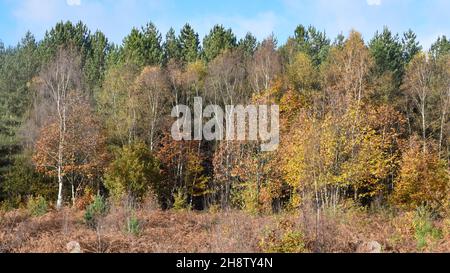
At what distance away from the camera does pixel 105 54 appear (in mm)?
44344

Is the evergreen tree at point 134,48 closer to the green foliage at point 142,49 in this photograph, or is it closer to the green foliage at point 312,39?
the green foliage at point 142,49

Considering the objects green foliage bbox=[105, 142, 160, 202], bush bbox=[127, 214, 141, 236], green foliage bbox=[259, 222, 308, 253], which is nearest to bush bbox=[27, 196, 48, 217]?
green foliage bbox=[105, 142, 160, 202]

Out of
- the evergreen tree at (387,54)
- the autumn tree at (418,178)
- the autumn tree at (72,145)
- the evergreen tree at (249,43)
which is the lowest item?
the autumn tree at (418,178)

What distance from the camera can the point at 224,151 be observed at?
27.5 m

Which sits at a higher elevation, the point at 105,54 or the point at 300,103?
the point at 105,54

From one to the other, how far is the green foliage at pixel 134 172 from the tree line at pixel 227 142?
0.08 meters

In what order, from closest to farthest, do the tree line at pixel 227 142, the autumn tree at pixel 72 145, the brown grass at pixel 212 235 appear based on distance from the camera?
the brown grass at pixel 212 235 → the tree line at pixel 227 142 → the autumn tree at pixel 72 145

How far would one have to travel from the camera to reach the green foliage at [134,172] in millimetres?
24344

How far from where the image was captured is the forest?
42.1 feet

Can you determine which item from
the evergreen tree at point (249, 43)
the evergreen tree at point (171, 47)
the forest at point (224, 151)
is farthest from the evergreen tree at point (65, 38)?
the evergreen tree at point (249, 43)

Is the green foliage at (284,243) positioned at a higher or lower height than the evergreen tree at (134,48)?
lower

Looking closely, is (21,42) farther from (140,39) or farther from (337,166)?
(337,166)
